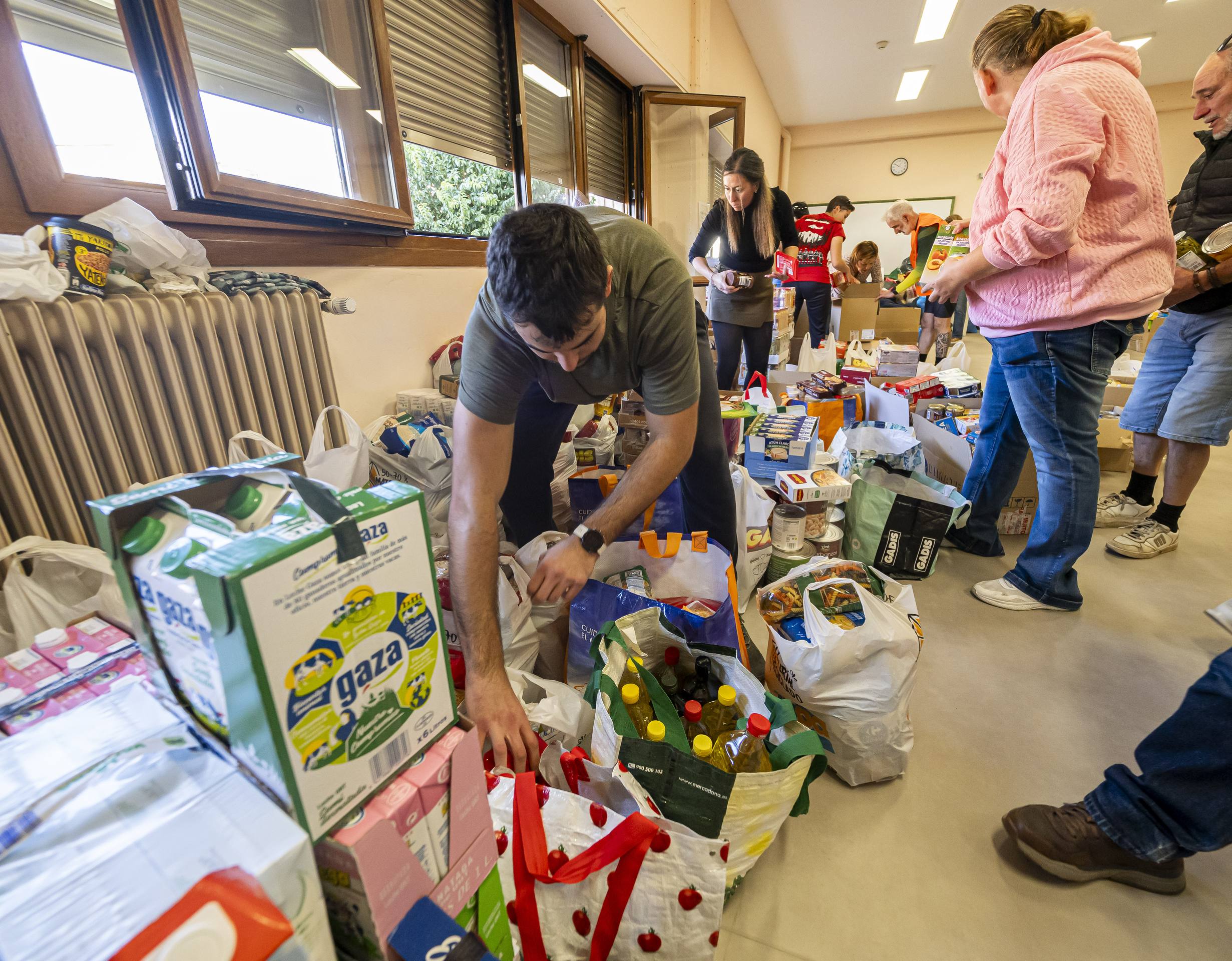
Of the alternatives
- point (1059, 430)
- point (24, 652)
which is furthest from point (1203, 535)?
point (24, 652)

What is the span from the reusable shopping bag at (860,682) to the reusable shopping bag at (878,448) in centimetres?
89

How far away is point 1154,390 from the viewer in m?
1.85

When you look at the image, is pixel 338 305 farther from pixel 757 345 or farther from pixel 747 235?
pixel 757 345

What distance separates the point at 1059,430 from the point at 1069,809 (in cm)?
92

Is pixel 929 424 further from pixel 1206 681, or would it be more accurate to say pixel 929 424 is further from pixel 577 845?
pixel 577 845

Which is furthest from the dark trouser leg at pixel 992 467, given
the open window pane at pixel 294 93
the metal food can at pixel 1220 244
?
the open window pane at pixel 294 93

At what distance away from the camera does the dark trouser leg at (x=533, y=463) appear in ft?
4.62

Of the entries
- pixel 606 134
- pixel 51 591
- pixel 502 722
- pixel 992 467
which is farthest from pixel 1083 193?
pixel 606 134

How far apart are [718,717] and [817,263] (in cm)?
363

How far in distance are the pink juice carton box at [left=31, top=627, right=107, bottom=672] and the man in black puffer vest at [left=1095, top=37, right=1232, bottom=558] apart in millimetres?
2594

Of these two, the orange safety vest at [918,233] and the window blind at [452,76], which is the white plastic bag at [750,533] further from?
the orange safety vest at [918,233]

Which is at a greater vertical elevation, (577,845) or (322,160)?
(322,160)

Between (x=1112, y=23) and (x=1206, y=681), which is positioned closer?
(x=1206, y=681)

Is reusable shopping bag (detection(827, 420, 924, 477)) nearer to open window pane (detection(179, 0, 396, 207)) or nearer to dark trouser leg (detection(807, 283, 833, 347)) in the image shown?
open window pane (detection(179, 0, 396, 207))
